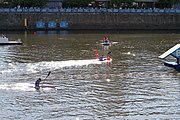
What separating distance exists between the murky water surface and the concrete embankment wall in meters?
41.9

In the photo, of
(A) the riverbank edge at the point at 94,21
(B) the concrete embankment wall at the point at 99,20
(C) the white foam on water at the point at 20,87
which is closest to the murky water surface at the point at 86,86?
(C) the white foam on water at the point at 20,87

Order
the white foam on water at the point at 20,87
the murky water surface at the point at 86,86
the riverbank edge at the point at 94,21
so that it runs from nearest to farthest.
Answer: the murky water surface at the point at 86,86 < the white foam on water at the point at 20,87 < the riverbank edge at the point at 94,21

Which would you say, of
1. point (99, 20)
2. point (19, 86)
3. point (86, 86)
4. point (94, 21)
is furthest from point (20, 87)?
point (99, 20)

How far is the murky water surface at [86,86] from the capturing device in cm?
3020

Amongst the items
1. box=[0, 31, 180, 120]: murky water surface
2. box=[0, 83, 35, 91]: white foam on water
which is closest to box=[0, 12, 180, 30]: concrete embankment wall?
box=[0, 31, 180, 120]: murky water surface

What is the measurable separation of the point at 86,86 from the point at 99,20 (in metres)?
70.7

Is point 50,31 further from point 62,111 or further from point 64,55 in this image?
point 62,111

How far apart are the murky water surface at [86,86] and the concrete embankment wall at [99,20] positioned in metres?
41.9

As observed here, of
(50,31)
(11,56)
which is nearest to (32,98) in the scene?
(11,56)

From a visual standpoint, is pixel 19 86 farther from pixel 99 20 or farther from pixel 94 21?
pixel 99 20

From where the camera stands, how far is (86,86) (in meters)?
38.2

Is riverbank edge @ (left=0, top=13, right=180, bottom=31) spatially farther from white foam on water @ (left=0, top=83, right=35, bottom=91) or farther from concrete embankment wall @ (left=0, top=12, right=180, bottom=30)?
white foam on water @ (left=0, top=83, right=35, bottom=91)

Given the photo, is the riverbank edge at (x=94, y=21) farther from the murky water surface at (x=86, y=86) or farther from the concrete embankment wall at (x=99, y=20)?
the murky water surface at (x=86, y=86)

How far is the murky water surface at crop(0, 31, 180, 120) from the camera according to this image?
1189 inches
